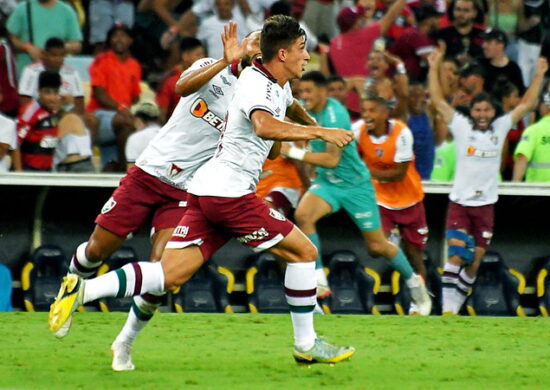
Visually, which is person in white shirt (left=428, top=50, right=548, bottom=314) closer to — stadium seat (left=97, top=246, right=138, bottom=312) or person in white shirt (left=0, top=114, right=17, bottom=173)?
stadium seat (left=97, top=246, right=138, bottom=312)

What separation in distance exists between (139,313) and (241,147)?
3.76 ft

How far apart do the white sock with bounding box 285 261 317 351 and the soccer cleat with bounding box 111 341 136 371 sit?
1.01m

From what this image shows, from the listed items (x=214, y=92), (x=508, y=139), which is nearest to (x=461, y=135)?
(x=508, y=139)

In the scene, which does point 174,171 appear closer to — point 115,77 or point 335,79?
point 335,79

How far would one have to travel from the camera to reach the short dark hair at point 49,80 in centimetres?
1255

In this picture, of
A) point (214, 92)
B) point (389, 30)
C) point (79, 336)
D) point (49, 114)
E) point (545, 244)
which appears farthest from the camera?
point (389, 30)

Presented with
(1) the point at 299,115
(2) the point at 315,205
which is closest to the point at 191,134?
(1) the point at 299,115

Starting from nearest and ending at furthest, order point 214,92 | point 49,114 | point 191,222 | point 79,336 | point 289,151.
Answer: point 191,222 < point 214,92 < point 79,336 < point 289,151 < point 49,114

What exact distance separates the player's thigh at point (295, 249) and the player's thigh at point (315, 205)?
425cm

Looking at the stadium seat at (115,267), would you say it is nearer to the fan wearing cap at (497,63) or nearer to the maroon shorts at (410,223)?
the maroon shorts at (410,223)

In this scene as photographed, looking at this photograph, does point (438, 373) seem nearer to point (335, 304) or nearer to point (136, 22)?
point (335, 304)

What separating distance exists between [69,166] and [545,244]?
5.04m

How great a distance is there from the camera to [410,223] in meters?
12.4

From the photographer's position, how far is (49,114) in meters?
12.5
